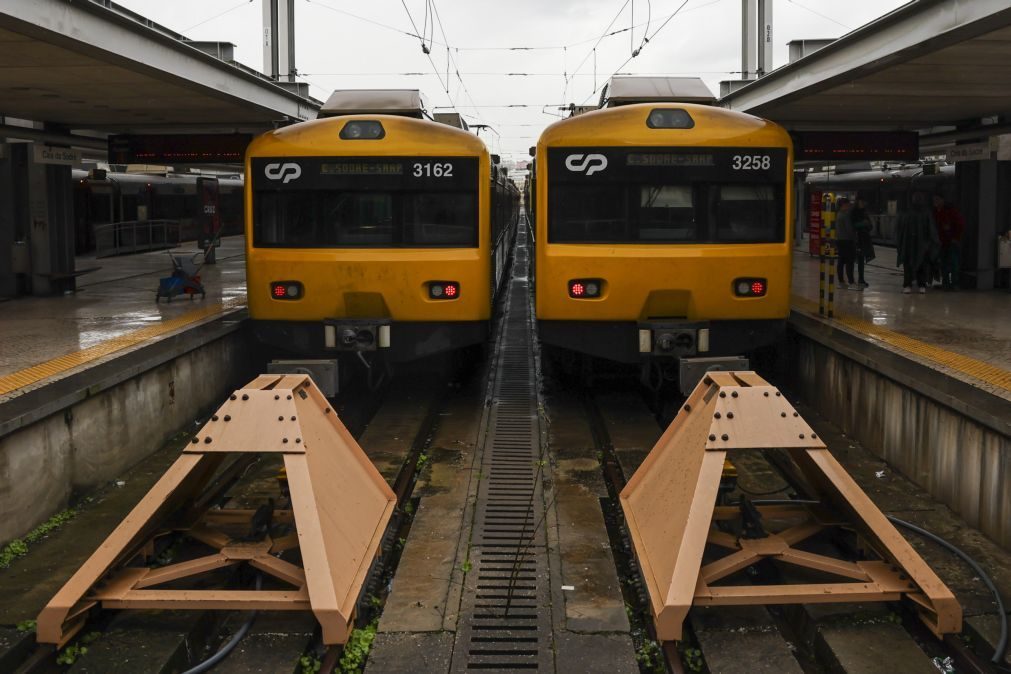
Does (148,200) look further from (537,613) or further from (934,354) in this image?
(537,613)

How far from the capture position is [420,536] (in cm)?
689

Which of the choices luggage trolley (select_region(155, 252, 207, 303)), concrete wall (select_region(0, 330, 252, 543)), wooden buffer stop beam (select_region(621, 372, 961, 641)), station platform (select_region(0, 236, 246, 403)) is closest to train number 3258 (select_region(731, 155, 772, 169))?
wooden buffer stop beam (select_region(621, 372, 961, 641))

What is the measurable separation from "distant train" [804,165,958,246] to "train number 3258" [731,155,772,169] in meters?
15.6

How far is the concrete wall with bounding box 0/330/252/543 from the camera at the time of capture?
689 cm

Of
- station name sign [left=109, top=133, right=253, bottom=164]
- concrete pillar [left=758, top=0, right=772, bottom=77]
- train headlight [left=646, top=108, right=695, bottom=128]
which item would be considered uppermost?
concrete pillar [left=758, top=0, right=772, bottom=77]

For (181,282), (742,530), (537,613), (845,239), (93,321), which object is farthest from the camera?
(845,239)

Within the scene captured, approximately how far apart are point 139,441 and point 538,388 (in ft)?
16.0

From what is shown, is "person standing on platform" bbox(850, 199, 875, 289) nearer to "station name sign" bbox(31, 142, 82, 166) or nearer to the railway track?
the railway track

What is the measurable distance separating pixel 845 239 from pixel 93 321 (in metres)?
10.9

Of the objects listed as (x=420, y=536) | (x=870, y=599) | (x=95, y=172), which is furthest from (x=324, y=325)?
(x=95, y=172)

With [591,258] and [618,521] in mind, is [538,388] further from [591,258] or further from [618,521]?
[618,521]

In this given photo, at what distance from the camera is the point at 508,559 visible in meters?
6.41

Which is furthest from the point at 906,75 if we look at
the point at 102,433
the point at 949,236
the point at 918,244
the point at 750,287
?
the point at 102,433

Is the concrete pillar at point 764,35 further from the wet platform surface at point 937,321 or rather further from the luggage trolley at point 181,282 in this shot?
the luggage trolley at point 181,282
